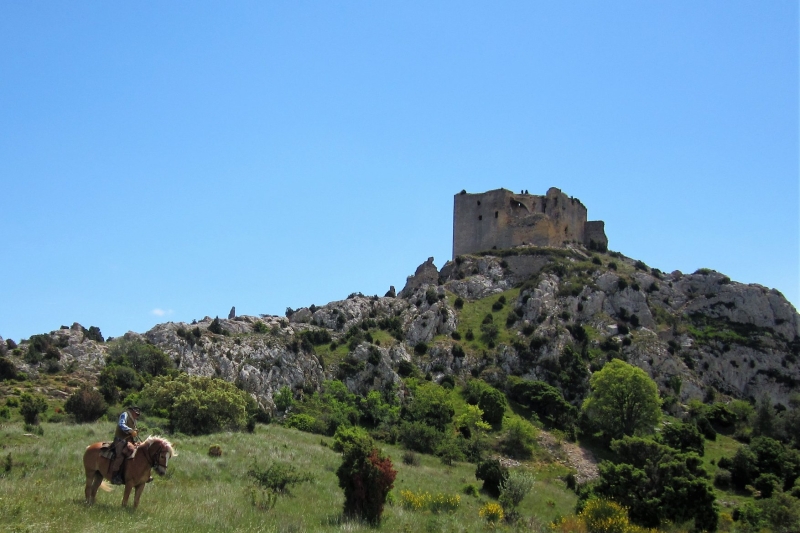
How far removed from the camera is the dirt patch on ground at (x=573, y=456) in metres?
44.4

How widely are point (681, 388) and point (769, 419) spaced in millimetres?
8788

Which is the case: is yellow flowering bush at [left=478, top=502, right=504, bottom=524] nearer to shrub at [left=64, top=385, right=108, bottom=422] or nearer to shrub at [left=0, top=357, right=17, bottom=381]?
shrub at [left=64, top=385, right=108, bottom=422]

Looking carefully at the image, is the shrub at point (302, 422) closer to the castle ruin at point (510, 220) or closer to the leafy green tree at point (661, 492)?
the leafy green tree at point (661, 492)

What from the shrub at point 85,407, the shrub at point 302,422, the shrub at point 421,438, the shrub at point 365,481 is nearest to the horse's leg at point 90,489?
the shrub at point 365,481

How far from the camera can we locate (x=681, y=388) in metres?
61.1

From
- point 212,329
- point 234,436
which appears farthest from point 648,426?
point 212,329

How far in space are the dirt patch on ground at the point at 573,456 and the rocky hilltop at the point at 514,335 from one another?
9.75 meters

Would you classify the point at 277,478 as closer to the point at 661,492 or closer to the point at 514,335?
the point at 661,492

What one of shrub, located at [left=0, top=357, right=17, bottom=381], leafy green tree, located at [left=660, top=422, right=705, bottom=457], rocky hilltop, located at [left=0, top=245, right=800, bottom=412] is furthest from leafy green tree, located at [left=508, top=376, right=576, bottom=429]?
shrub, located at [left=0, top=357, right=17, bottom=381]

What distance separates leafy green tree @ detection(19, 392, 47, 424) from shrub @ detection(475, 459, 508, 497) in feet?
72.4

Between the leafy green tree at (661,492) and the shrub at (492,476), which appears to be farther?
the shrub at (492,476)

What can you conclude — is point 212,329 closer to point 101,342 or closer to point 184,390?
point 101,342

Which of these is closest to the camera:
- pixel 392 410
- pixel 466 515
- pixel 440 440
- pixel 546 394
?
pixel 466 515

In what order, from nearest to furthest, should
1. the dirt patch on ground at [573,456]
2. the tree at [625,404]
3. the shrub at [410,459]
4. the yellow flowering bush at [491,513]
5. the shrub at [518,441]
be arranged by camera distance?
the yellow flowering bush at [491,513], the shrub at [410,459], the dirt patch on ground at [573,456], the shrub at [518,441], the tree at [625,404]
